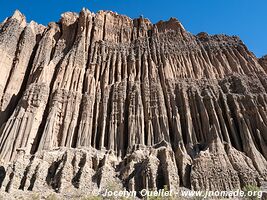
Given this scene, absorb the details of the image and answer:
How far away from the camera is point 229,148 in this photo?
27.2 metres

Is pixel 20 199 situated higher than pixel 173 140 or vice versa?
pixel 173 140

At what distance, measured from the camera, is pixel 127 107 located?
35.5m

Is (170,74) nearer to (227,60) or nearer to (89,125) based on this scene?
(227,60)

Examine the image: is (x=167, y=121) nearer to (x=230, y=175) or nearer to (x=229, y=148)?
(x=229, y=148)

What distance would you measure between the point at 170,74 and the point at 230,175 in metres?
17.8

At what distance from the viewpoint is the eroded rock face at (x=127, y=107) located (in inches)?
991

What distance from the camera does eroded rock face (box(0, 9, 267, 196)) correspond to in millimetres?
25170

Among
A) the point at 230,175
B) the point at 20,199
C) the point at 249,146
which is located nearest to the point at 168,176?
the point at 230,175

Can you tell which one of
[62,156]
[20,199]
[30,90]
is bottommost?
[20,199]

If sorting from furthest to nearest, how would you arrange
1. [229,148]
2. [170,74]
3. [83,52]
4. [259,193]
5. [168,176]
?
[83,52]
[170,74]
[229,148]
[168,176]
[259,193]

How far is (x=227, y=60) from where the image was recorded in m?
40.0

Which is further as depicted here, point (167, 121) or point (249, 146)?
point (167, 121)

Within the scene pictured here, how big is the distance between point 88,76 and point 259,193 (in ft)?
86.8

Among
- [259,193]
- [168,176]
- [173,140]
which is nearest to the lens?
[259,193]
